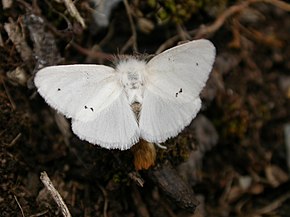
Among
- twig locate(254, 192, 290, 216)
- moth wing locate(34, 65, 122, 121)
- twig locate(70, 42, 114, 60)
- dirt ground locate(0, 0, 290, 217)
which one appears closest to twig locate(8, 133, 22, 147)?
dirt ground locate(0, 0, 290, 217)

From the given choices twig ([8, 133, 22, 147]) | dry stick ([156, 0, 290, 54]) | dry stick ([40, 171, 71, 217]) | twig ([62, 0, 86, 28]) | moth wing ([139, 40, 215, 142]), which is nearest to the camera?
moth wing ([139, 40, 215, 142])

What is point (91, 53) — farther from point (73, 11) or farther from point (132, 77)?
point (132, 77)

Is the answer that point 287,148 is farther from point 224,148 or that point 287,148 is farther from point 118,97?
point 118,97

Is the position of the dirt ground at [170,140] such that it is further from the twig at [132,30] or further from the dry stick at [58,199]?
the dry stick at [58,199]

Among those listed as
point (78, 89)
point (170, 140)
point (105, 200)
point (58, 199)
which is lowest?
point (105, 200)

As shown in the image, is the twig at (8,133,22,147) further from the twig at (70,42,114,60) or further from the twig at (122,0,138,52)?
the twig at (122,0,138,52)

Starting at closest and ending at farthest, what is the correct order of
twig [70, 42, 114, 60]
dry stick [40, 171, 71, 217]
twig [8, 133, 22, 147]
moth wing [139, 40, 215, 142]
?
moth wing [139, 40, 215, 142], dry stick [40, 171, 71, 217], twig [8, 133, 22, 147], twig [70, 42, 114, 60]

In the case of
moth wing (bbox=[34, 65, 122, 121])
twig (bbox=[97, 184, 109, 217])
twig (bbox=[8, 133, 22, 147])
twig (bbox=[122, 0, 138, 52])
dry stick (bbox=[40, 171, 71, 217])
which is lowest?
twig (bbox=[97, 184, 109, 217])

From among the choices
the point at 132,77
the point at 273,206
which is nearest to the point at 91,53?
the point at 132,77
